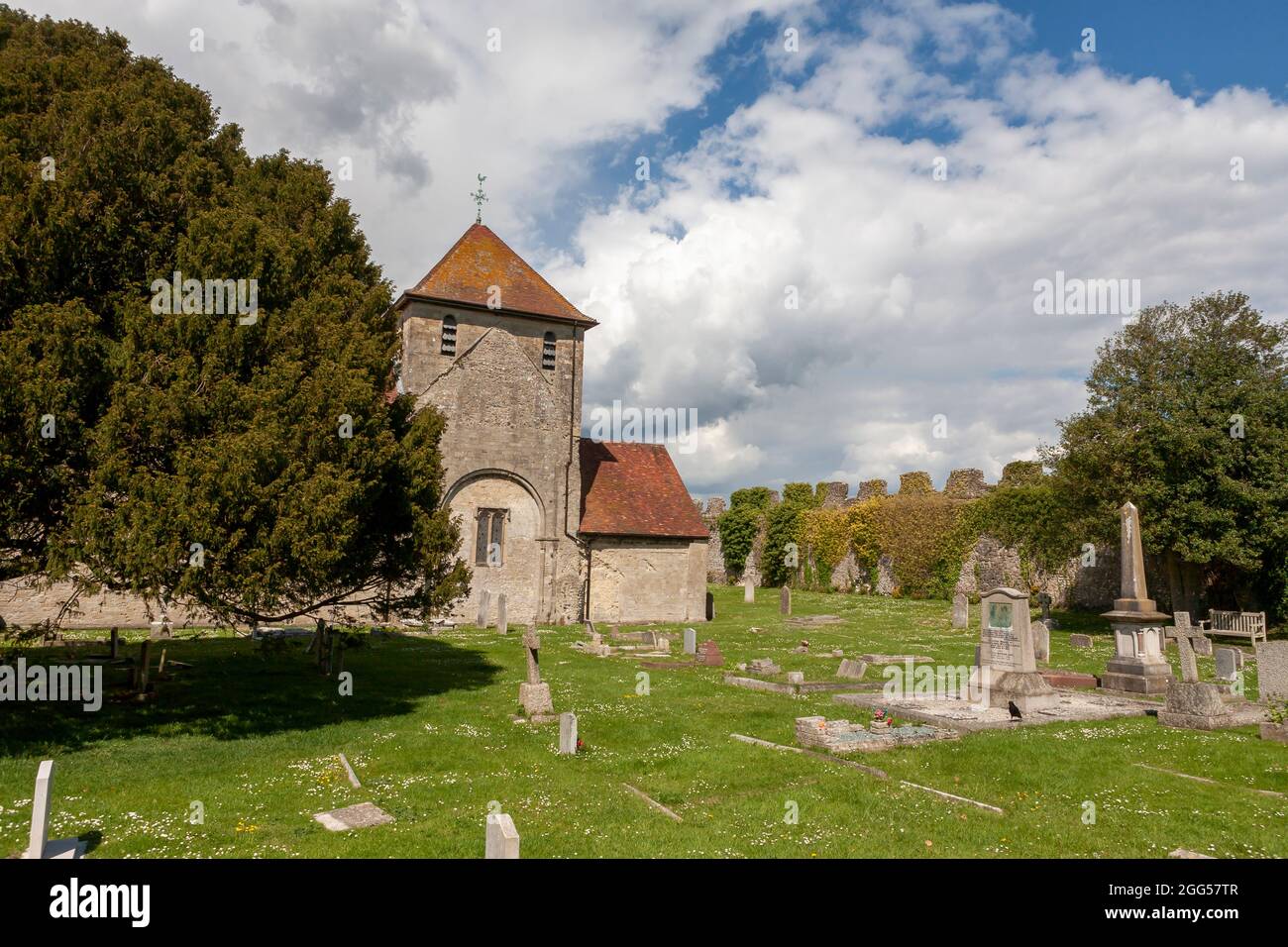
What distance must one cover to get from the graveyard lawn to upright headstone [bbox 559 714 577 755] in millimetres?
273

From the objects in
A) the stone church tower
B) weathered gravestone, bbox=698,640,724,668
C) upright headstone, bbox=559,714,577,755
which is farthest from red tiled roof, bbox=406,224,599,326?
upright headstone, bbox=559,714,577,755

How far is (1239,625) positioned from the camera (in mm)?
23734

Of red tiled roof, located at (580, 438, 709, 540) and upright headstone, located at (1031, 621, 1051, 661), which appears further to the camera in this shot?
red tiled roof, located at (580, 438, 709, 540)

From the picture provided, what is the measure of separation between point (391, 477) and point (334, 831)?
7257 millimetres

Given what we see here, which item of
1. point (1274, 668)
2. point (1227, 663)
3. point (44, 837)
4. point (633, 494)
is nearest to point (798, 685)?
point (1274, 668)

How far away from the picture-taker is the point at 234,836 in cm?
711

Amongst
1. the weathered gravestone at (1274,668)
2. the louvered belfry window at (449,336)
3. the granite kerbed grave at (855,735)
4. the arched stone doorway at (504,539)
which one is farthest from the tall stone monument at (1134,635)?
the louvered belfry window at (449,336)

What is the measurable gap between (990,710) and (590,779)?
815cm

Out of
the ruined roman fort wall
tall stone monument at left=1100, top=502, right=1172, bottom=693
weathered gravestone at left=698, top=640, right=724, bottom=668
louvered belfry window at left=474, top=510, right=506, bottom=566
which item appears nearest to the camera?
tall stone monument at left=1100, top=502, right=1172, bottom=693

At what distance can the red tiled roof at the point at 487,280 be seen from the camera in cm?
2875

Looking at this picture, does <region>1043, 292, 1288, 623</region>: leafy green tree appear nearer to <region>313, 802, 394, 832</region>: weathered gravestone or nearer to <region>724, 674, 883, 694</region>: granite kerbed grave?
<region>724, 674, 883, 694</region>: granite kerbed grave

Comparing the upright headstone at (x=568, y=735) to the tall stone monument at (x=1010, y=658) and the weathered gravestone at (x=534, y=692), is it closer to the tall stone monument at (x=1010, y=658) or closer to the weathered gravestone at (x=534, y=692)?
the weathered gravestone at (x=534, y=692)

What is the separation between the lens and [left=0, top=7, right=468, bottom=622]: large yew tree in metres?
9.81
